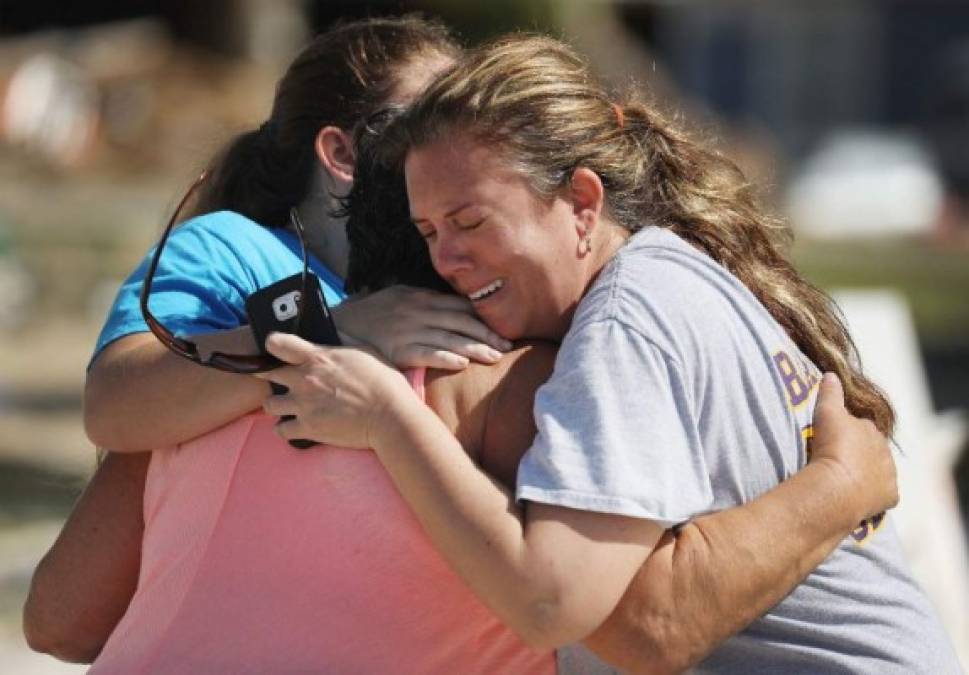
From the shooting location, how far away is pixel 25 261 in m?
14.4

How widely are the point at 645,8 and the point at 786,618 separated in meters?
→ 27.4

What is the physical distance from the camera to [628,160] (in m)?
2.25

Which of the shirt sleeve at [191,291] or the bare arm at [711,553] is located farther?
the shirt sleeve at [191,291]

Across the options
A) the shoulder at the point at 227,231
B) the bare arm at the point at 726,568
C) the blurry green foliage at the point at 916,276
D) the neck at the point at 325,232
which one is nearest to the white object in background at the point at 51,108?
the blurry green foliage at the point at 916,276

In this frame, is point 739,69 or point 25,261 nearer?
point 25,261

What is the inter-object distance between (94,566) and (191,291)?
43cm

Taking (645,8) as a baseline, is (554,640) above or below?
above

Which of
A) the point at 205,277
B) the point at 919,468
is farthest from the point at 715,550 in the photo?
the point at 919,468

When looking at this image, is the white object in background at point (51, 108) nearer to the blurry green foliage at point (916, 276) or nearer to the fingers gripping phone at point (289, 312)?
the blurry green foliage at point (916, 276)

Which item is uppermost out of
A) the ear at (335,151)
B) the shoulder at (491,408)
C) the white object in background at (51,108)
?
the ear at (335,151)

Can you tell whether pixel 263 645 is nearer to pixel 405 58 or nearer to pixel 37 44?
pixel 405 58

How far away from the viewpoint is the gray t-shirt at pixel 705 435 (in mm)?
1931

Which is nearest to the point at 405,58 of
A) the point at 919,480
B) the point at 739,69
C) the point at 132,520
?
the point at 132,520

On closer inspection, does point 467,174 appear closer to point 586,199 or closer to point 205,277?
point 586,199
